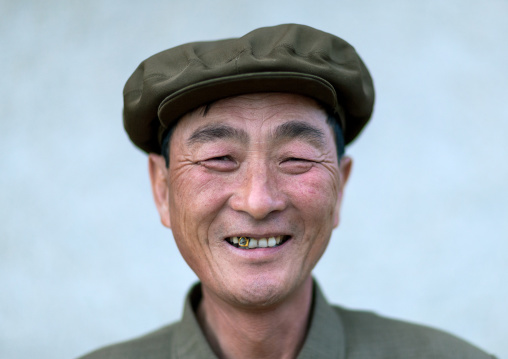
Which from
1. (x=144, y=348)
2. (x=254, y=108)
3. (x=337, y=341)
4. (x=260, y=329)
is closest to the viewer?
(x=254, y=108)

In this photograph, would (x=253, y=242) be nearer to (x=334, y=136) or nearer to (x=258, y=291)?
(x=258, y=291)

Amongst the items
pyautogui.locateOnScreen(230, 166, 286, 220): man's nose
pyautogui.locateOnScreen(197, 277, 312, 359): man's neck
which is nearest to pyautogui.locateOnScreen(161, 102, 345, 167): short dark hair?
pyautogui.locateOnScreen(230, 166, 286, 220): man's nose

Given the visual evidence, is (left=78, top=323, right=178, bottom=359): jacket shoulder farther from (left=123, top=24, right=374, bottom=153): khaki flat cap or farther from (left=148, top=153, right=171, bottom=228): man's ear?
(left=123, top=24, right=374, bottom=153): khaki flat cap

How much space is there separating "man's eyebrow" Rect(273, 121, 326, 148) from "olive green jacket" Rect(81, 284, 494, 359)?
0.59 m

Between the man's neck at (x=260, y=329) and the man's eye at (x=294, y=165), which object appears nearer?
the man's eye at (x=294, y=165)

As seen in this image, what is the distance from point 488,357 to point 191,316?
40.1 inches

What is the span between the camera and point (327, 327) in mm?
2188

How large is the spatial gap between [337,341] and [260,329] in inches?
12.1

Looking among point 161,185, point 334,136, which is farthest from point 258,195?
point 161,185

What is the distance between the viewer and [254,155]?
1.88m

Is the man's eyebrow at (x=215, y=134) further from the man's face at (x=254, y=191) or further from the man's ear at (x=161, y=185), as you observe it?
the man's ear at (x=161, y=185)

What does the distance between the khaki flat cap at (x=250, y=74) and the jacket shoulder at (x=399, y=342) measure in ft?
2.49

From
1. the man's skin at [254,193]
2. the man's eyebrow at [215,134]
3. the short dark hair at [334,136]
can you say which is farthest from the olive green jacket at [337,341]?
the man's eyebrow at [215,134]

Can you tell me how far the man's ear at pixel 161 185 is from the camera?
2209mm
